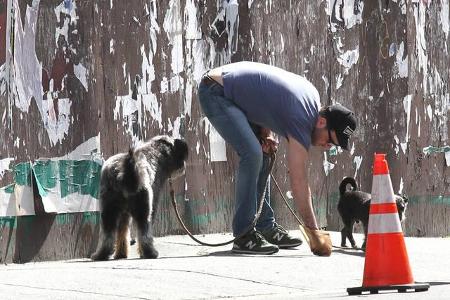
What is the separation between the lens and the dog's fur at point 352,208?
11.7m

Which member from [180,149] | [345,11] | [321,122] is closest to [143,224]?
[180,149]

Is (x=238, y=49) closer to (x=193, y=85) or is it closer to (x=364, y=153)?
(x=193, y=85)

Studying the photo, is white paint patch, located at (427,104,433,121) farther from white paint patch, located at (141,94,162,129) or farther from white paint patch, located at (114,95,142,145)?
white paint patch, located at (114,95,142,145)

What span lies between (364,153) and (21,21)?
431 cm

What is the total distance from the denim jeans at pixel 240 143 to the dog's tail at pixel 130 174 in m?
0.72

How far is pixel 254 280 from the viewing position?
920 centimetres

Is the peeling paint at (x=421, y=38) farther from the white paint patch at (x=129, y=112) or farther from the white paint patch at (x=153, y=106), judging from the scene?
the white paint patch at (x=129, y=112)

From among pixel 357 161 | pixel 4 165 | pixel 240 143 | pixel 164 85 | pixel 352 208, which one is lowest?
pixel 352 208

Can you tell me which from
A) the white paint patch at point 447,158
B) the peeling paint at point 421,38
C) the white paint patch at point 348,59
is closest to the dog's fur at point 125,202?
the white paint patch at point 348,59

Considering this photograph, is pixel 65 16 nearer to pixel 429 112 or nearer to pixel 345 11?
pixel 345 11

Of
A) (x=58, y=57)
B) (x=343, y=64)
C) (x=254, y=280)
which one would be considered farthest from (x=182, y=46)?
(x=254, y=280)

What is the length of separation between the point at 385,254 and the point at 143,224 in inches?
106

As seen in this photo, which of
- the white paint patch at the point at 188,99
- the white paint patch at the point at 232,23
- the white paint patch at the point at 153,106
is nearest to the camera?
the white paint patch at the point at 153,106

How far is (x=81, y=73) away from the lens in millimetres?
11000
